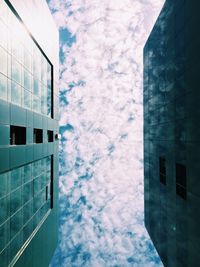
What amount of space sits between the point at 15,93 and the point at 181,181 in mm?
14304

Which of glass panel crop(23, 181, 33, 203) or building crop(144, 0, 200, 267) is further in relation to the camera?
glass panel crop(23, 181, 33, 203)

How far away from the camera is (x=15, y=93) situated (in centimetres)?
1819

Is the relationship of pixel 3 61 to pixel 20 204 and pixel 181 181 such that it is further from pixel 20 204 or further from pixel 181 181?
pixel 181 181

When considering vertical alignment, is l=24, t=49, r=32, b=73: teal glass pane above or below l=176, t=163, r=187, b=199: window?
above

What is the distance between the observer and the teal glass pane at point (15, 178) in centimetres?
1795

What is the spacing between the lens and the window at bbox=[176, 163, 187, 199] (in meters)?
17.1

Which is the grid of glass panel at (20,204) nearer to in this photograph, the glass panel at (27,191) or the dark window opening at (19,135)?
the glass panel at (27,191)

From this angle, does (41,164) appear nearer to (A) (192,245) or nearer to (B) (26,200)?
(B) (26,200)

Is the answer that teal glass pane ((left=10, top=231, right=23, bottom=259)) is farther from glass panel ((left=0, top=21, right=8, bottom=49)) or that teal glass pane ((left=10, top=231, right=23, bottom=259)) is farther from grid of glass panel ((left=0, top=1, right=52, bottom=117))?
glass panel ((left=0, top=21, right=8, bottom=49))

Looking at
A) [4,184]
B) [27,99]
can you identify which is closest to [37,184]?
[4,184]

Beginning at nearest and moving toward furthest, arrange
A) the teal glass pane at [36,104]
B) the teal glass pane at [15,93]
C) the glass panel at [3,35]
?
the glass panel at [3,35], the teal glass pane at [15,93], the teal glass pane at [36,104]

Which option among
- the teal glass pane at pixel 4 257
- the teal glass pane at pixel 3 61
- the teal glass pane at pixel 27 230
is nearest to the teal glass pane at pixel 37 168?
the teal glass pane at pixel 27 230

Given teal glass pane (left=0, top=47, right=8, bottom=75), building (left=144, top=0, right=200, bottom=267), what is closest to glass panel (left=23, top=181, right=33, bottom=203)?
teal glass pane (left=0, top=47, right=8, bottom=75)

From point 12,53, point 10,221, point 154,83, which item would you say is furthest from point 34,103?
point 154,83
